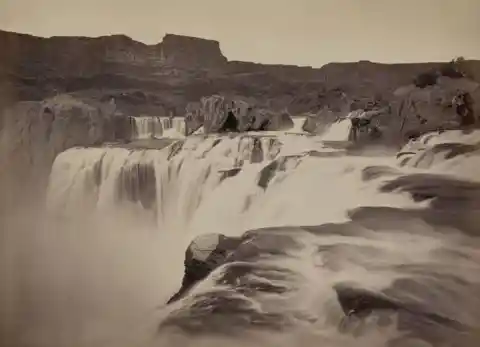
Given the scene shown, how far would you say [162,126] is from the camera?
49.8 inches

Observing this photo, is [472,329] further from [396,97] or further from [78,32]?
[78,32]

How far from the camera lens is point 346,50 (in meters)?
1.26

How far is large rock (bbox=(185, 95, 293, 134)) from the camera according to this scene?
49.3 inches

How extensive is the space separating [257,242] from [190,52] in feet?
1.42

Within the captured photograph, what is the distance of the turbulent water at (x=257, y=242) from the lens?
1.18m

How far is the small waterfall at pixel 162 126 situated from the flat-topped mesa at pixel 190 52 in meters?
0.12

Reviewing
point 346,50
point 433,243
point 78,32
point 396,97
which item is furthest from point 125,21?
point 433,243

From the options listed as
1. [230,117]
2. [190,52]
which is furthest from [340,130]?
[190,52]

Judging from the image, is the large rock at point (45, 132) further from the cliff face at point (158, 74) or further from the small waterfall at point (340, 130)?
the small waterfall at point (340, 130)

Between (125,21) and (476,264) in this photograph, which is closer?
(476,264)

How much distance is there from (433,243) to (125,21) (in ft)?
2.62

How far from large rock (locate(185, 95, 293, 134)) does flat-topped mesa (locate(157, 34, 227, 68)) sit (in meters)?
0.08

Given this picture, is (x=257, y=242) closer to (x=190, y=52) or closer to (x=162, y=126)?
(x=162, y=126)

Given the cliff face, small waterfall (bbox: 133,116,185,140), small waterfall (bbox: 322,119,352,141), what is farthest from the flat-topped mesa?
small waterfall (bbox: 322,119,352,141)
